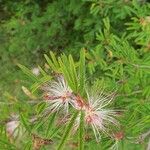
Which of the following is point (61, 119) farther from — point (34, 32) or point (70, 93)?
point (34, 32)

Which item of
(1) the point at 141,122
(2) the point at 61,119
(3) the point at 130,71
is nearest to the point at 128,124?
(1) the point at 141,122

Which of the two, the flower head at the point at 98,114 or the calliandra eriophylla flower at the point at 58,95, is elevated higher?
the calliandra eriophylla flower at the point at 58,95

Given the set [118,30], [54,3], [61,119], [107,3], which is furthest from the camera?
[54,3]

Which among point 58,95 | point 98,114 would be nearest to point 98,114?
point 98,114

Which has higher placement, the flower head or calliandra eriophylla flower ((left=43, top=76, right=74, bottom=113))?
calliandra eriophylla flower ((left=43, top=76, right=74, bottom=113))

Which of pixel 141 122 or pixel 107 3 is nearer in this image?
pixel 141 122
